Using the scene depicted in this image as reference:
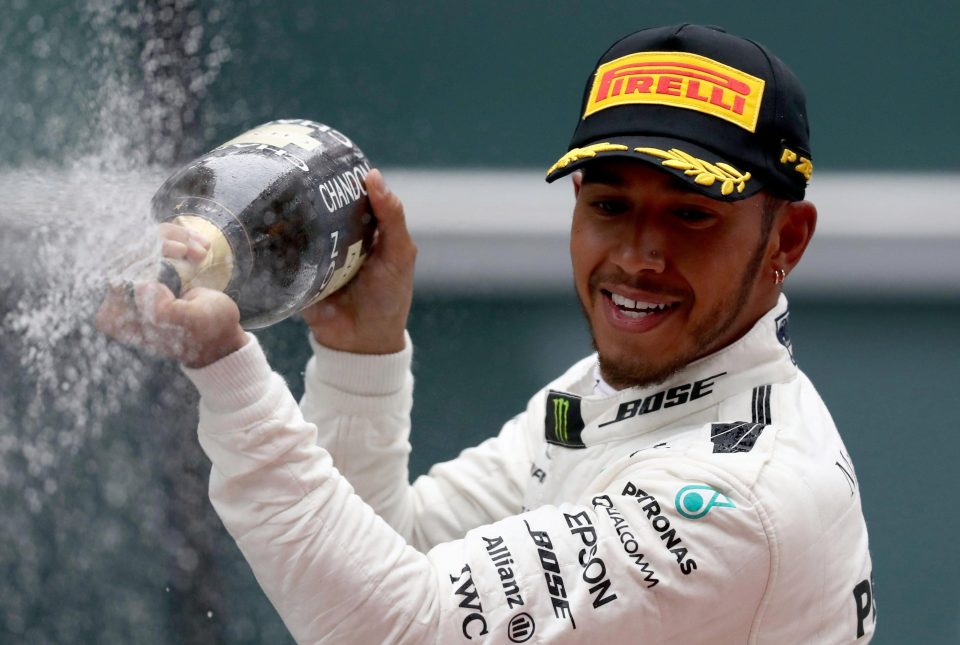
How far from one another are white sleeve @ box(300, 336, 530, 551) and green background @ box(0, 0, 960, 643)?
62 centimetres

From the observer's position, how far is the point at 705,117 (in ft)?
3.81

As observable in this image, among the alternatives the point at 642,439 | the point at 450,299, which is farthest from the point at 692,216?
the point at 450,299

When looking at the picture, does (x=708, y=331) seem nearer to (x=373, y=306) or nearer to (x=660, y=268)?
(x=660, y=268)

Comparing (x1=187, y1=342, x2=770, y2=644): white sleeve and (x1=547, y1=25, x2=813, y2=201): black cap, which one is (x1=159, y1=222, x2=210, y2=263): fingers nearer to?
(x1=187, y1=342, x2=770, y2=644): white sleeve

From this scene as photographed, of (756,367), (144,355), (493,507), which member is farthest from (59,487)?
(756,367)

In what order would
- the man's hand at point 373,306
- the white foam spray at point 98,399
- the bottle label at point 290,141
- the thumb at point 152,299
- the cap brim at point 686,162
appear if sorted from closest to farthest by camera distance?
the thumb at point 152,299
the cap brim at point 686,162
the bottle label at point 290,141
the man's hand at point 373,306
the white foam spray at point 98,399

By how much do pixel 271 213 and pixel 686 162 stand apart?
0.38 m

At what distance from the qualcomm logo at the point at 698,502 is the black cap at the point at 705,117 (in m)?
0.26

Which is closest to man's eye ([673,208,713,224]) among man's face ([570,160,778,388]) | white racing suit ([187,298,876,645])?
man's face ([570,160,778,388])

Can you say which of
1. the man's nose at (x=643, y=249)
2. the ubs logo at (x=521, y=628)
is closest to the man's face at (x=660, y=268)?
the man's nose at (x=643, y=249)

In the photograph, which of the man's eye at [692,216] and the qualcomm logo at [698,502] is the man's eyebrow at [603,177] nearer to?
the man's eye at [692,216]

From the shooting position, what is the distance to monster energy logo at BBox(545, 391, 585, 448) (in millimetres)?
1314

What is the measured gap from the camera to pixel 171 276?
107 centimetres

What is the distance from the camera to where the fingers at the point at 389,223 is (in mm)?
1312
